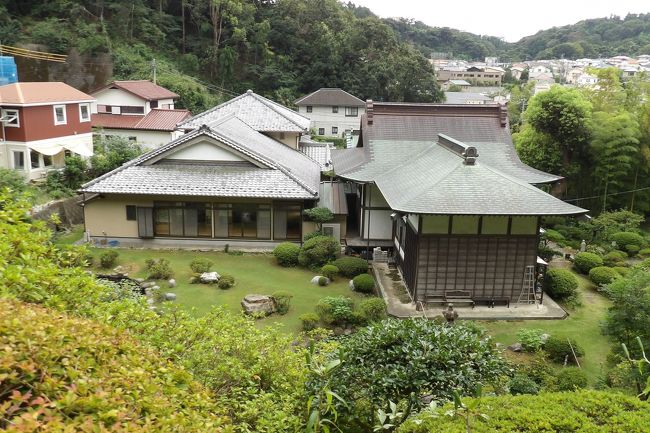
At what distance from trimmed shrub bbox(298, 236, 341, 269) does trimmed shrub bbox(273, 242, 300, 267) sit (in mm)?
243

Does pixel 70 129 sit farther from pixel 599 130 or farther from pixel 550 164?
pixel 599 130

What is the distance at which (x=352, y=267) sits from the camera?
17703mm

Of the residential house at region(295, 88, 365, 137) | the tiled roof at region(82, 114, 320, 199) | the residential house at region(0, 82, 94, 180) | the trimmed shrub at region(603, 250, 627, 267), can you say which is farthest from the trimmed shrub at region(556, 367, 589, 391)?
the residential house at region(295, 88, 365, 137)

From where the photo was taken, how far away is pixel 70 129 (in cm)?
2683

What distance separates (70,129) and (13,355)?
88.3 ft

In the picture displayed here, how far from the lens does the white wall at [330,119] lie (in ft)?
167

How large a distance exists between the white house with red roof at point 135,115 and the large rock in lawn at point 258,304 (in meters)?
21.0

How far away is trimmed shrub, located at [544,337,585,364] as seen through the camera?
41.1ft

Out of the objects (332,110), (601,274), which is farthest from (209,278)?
(332,110)

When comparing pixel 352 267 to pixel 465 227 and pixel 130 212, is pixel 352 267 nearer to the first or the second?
pixel 465 227

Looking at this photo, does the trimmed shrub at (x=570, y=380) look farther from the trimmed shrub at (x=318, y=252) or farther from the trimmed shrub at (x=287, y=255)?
the trimmed shrub at (x=287, y=255)

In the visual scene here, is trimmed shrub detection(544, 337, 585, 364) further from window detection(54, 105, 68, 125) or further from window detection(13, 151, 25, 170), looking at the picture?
window detection(54, 105, 68, 125)

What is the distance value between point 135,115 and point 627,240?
3177cm

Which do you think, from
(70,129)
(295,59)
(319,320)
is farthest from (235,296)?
(295,59)
